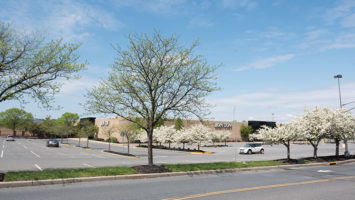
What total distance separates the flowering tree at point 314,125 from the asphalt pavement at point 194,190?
800cm

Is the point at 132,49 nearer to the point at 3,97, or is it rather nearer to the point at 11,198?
the point at 3,97

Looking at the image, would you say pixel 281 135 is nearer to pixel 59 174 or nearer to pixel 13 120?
pixel 59 174

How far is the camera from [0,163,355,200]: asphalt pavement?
8469 mm

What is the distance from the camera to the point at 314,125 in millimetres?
20609

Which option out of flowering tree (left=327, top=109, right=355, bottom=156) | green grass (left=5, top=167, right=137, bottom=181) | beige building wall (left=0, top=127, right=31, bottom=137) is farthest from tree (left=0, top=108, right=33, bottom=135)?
flowering tree (left=327, top=109, right=355, bottom=156)

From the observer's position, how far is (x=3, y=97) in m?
11.0

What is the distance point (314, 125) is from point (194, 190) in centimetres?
1522

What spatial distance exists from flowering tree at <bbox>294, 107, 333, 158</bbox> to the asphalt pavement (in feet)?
26.2

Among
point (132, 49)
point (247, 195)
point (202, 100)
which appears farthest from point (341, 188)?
point (132, 49)

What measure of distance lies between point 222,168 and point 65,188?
864 cm

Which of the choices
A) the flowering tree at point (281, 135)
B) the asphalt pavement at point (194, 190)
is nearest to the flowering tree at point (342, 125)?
the flowering tree at point (281, 135)

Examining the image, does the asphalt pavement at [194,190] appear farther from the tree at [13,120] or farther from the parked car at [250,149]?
the tree at [13,120]

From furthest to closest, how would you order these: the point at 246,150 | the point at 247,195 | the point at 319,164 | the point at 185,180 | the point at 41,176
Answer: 1. the point at 246,150
2. the point at 319,164
3. the point at 185,180
4. the point at 41,176
5. the point at 247,195

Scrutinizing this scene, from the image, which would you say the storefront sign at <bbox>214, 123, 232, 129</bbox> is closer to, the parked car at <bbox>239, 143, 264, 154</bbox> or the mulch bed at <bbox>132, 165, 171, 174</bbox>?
the parked car at <bbox>239, 143, 264, 154</bbox>
